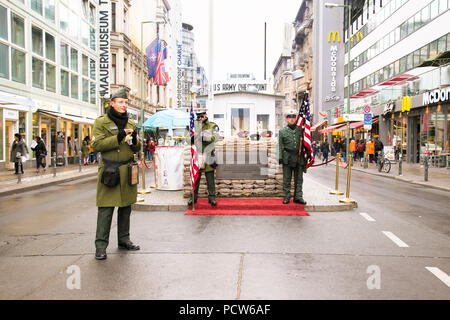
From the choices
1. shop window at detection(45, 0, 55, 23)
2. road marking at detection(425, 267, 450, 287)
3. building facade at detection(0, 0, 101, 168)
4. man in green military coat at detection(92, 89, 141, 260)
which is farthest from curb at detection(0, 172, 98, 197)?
shop window at detection(45, 0, 55, 23)

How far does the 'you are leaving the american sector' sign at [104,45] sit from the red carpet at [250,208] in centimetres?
2718

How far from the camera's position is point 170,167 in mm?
11312

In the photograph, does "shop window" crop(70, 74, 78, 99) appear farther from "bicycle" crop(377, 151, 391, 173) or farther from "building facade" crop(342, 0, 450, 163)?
"building facade" crop(342, 0, 450, 163)

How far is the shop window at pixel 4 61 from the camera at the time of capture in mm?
19625

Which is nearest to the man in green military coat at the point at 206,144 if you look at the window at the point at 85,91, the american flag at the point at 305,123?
the american flag at the point at 305,123

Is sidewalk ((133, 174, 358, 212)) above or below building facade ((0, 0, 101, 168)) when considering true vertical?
below

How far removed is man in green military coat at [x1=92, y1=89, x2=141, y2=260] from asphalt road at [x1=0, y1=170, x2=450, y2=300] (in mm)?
436

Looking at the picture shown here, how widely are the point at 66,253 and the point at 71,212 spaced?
152 inches

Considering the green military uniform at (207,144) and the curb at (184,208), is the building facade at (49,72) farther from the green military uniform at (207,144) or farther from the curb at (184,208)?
the green military uniform at (207,144)

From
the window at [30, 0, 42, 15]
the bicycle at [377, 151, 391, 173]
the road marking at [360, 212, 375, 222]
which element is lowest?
the road marking at [360, 212, 375, 222]

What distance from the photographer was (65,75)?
2788 cm

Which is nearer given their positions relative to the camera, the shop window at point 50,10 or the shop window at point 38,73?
the shop window at point 38,73

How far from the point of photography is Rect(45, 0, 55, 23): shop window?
2469 centimetres

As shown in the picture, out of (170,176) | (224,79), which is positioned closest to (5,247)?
(170,176)
